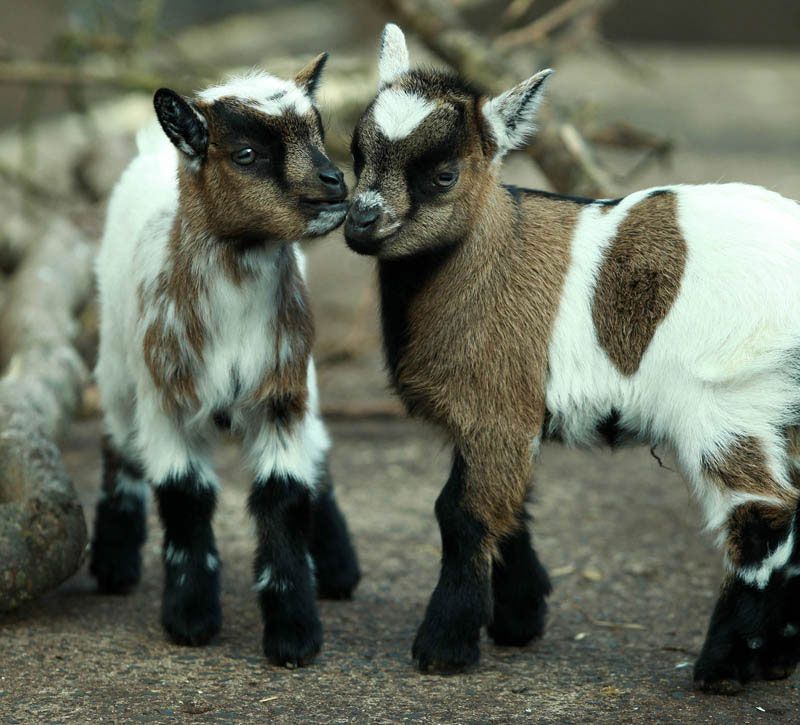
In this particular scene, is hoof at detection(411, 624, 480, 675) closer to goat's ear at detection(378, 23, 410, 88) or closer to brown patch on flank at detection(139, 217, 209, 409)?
brown patch on flank at detection(139, 217, 209, 409)

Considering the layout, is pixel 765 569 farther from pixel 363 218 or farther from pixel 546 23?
pixel 546 23

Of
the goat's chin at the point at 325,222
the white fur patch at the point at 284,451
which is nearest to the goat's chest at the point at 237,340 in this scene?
the white fur patch at the point at 284,451

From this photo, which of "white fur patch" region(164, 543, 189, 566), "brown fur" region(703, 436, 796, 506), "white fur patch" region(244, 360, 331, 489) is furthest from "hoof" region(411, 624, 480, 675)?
"brown fur" region(703, 436, 796, 506)

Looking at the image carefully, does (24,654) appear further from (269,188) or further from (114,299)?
(269,188)

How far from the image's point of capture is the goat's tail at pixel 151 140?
591 centimetres

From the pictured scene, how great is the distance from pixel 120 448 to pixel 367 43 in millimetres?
9145

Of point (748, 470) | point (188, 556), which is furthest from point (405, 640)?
point (748, 470)

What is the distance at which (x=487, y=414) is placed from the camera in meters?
4.81

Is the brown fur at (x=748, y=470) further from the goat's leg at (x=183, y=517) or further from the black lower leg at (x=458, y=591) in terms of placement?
the goat's leg at (x=183, y=517)

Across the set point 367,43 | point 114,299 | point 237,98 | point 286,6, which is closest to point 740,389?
point 237,98

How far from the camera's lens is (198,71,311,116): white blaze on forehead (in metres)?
4.83

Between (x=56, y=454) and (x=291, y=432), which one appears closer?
(x=291, y=432)

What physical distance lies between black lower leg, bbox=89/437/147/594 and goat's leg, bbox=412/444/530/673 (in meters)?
1.61

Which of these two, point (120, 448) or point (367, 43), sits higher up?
point (367, 43)
